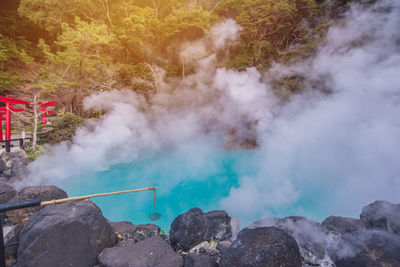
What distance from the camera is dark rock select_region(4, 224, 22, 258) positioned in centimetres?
211

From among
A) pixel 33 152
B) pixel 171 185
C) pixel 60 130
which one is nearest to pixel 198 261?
pixel 171 185

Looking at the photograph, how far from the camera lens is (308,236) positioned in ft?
8.36

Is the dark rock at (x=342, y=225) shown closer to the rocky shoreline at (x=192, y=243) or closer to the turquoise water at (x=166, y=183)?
the rocky shoreline at (x=192, y=243)

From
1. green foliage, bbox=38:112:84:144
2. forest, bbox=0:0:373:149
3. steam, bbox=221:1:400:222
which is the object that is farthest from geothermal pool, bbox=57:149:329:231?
forest, bbox=0:0:373:149

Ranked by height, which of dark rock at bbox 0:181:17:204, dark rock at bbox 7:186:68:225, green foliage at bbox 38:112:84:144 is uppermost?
green foliage at bbox 38:112:84:144

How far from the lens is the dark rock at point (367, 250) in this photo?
1.92 m

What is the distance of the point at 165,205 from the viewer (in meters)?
4.66

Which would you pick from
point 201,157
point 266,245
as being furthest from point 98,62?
point 266,245

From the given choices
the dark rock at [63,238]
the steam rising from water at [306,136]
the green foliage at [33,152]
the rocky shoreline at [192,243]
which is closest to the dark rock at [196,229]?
the rocky shoreline at [192,243]

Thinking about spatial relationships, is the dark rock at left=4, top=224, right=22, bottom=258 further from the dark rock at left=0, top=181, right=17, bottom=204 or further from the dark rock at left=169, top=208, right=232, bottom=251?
the dark rock at left=169, top=208, right=232, bottom=251

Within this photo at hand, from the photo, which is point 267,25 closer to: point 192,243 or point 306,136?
point 306,136

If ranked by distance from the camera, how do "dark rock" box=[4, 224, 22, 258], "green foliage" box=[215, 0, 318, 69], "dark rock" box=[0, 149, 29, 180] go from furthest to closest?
1. "green foliage" box=[215, 0, 318, 69]
2. "dark rock" box=[0, 149, 29, 180]
3. "dark rock" box=[4, 224, 22, 258]

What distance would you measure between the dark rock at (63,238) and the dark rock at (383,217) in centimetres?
390

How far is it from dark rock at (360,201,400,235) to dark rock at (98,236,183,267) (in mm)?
2984
